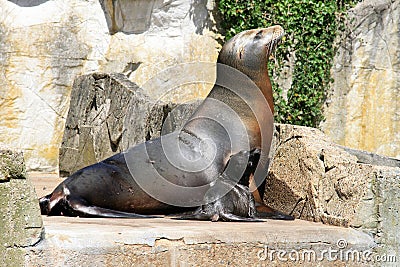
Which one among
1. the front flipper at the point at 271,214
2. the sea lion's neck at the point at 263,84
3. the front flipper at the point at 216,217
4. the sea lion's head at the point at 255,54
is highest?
the sea lion's head at the point at 255,54

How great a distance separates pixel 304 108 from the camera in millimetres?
11828

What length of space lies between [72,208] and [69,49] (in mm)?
7056

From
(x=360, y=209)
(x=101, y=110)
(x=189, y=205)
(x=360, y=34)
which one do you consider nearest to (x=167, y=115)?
(x=101, y=110)

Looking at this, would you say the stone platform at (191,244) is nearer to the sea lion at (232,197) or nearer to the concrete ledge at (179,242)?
the concrete ledge at (179,242)

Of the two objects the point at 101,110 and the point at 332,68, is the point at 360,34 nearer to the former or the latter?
the point at 332,68

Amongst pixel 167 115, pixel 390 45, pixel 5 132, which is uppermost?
pixel 390 45

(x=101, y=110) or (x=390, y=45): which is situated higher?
(x=390, y=45)

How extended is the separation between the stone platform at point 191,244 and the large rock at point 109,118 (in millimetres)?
2546

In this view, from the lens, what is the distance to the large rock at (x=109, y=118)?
24.1ft

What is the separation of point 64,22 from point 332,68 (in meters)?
4.29

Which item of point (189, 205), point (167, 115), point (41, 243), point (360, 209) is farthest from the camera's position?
point (167, 115)

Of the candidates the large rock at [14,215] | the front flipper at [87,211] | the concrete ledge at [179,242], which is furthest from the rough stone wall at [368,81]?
the large rock at [14,215]

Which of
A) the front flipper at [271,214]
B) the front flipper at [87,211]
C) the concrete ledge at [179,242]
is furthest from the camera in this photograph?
the front flipper at [271,214]

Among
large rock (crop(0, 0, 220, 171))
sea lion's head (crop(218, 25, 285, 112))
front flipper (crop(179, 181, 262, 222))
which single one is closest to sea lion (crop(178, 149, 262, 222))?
front flipper (crop(179, 181, 262, 222))
